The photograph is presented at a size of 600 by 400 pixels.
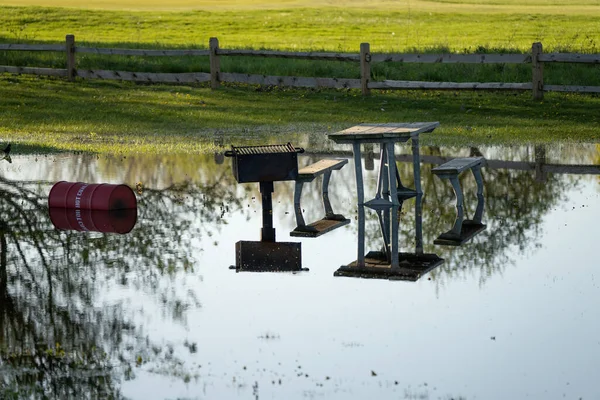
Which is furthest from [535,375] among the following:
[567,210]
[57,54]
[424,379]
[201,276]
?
[57,54]

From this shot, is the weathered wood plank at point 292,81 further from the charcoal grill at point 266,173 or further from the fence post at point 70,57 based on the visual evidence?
the charcoal grill at point 266,173

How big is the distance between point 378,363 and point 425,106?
1628 centimetres

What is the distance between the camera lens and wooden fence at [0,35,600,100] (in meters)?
22.7

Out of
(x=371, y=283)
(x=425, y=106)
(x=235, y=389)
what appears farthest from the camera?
(x=425, y=106)

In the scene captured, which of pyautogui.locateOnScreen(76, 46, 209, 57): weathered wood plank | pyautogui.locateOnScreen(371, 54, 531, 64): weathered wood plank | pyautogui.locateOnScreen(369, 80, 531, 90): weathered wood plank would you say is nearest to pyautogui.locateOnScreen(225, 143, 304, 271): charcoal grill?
pyautogui.locateOnScreen(371, 54, 531, 64): weathered wood plank

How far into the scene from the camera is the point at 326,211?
13102 millimetres

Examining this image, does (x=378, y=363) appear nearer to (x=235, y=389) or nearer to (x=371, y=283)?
(x=235, y=389)

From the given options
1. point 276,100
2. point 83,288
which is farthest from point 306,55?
point 83,288

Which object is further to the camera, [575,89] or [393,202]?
[575,89]

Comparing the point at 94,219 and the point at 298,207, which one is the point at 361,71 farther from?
the point at 94,219

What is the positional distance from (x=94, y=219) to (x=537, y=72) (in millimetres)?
12976

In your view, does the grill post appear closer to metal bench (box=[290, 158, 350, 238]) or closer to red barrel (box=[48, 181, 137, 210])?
metal bench (box=[290, 158, 350, 238])

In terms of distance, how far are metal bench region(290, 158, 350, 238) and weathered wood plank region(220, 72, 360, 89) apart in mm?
10782

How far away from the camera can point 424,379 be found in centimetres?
705
